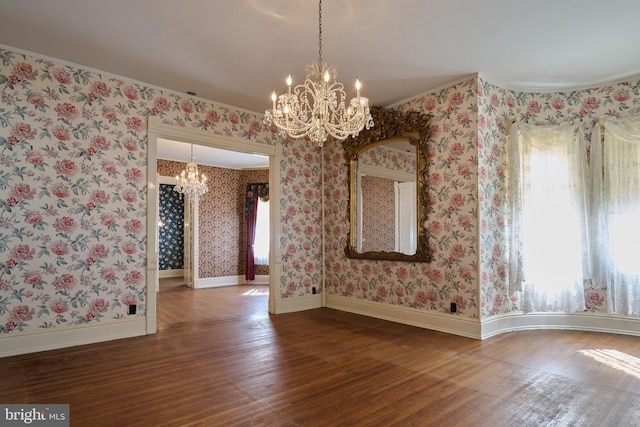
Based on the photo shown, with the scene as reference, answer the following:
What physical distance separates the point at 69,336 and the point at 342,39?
409cm

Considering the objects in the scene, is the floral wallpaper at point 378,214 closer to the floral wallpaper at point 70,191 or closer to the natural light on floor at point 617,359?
the natural light on floor at point 617,359

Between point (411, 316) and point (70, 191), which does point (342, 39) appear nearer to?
point (70, 191)

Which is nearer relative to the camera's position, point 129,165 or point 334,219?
point 129,165

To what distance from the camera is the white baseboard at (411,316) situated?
4.01m

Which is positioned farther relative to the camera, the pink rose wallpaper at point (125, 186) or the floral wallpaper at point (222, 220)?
the floral wallpaper at point (222, 220)

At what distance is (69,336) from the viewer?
364 cm

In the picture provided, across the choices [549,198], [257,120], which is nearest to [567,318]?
[549,198]

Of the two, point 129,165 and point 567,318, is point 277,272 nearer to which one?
point 129,165

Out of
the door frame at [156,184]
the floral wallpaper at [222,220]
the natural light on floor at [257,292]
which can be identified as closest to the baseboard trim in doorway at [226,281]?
the floral wallpaper at [222,220]

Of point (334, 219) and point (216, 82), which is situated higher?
point (216, 82)

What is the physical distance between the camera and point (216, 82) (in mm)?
4207

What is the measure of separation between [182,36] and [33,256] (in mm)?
2632

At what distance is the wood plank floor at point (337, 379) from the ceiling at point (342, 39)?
2994mm
